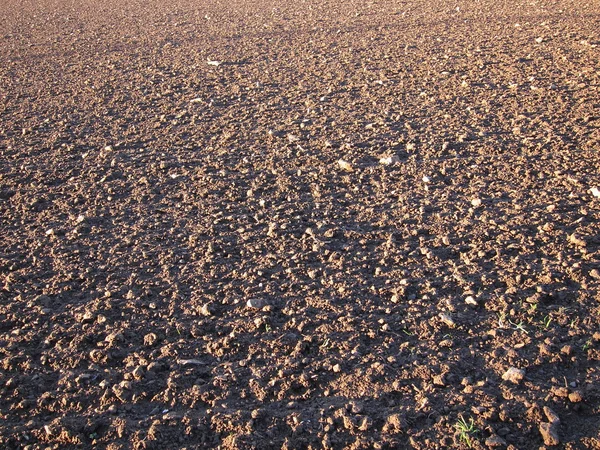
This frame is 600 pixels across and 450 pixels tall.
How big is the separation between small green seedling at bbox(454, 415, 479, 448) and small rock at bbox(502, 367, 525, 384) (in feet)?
1.21

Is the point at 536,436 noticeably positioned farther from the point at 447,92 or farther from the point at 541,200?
the point at 447,92

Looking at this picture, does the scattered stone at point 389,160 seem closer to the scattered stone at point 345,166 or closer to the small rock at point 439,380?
the scattered stone at point 345,166

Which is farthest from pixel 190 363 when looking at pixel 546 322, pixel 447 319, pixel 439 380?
pixel 546 322

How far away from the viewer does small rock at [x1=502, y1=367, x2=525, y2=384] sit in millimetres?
2990

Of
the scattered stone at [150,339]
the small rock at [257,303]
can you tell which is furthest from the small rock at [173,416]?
the small rock at [257,303]

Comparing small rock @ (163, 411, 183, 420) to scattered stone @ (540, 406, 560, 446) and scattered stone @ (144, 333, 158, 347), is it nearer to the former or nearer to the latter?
scattered stone @ (144, 333, 158, 347)

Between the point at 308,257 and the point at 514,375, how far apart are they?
1.65m

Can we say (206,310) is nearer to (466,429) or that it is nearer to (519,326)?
(466,429)

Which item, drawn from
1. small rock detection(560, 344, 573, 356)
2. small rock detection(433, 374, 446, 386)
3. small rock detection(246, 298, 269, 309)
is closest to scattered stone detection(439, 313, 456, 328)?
small rock detection(433, 374, 446, 386)

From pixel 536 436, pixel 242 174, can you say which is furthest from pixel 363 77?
pixel 536 436

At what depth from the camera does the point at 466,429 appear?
272 centimetres

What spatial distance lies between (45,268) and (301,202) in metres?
2.03

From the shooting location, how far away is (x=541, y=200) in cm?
463

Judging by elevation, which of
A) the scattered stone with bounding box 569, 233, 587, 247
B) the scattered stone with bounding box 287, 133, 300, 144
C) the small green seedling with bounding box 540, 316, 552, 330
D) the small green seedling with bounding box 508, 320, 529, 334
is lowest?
the small green seedling with bounding box 540, 316, 552, 330
